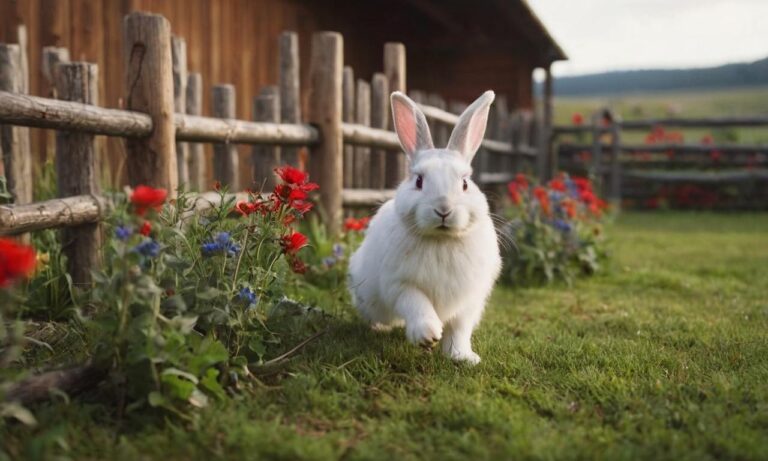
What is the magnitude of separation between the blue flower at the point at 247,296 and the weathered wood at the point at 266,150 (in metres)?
2.70

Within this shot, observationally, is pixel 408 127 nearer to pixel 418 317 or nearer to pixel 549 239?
pixel 418 317

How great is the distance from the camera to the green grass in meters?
2.25

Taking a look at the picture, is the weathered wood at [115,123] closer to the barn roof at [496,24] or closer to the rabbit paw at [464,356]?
the rabbit paw at [464,356]

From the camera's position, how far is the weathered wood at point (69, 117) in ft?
10.3

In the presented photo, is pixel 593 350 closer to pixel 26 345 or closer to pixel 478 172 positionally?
pixel 26 345

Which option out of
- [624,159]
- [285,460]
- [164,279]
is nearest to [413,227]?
[164,279]

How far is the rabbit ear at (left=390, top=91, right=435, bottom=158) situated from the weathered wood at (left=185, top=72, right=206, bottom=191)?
207 centimetres

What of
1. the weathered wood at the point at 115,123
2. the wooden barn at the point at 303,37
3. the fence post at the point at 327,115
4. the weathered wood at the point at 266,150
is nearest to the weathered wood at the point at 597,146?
the wooden barn at the point at 303,37

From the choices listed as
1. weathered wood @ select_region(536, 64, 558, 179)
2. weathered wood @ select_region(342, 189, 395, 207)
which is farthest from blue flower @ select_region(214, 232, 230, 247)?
weathered wood @ select_region(536, 64, 558, 179)

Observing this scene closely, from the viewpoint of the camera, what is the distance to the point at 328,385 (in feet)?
9.29

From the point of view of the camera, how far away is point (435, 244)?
319cm

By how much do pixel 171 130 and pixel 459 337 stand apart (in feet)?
6.58

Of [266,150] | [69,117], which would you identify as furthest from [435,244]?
[266,150]

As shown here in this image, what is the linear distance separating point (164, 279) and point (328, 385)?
77cm
